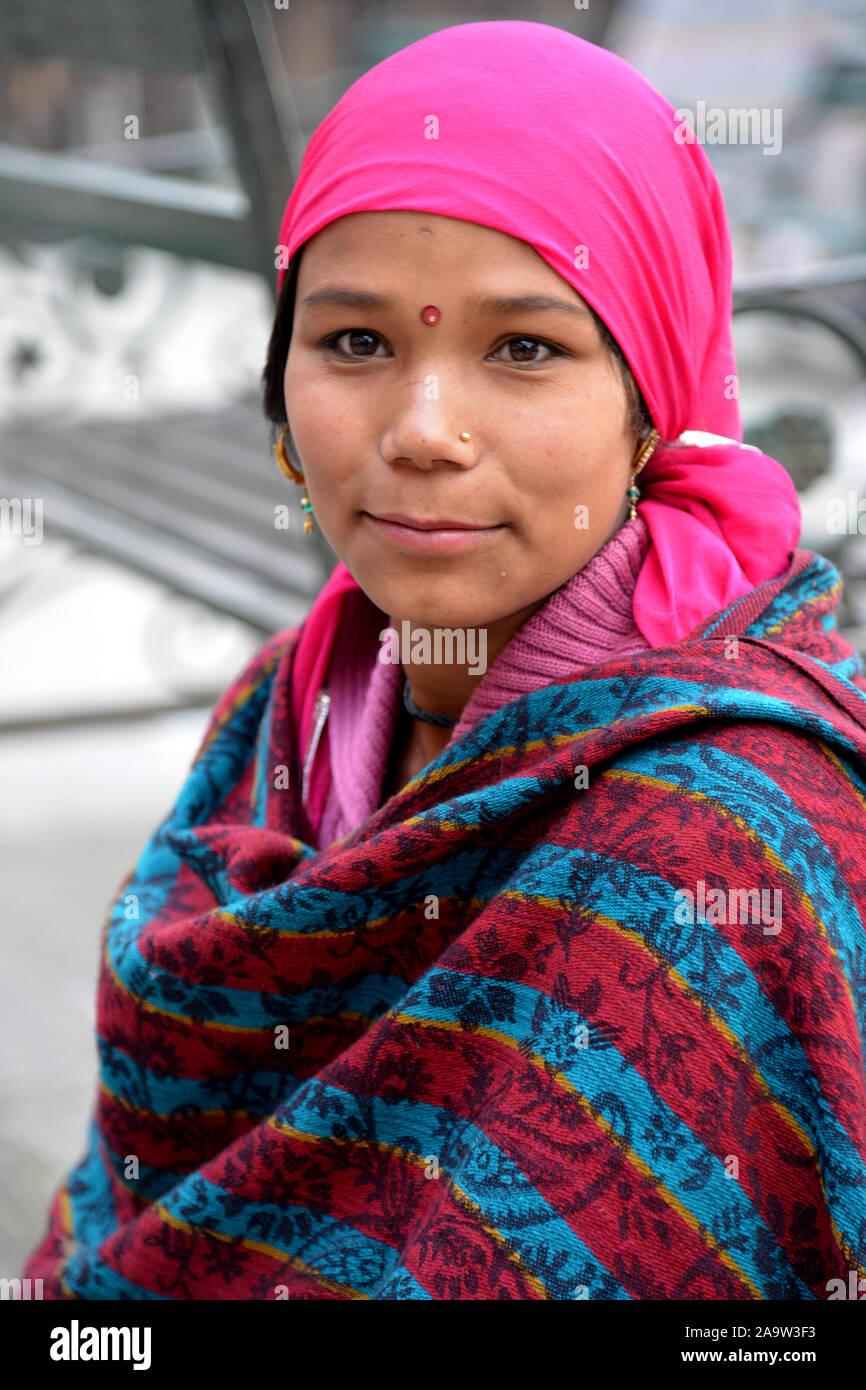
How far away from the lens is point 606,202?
1208mm

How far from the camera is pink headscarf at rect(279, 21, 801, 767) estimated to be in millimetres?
1178

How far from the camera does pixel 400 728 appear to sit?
1.58m

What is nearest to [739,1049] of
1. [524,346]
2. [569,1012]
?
[569,1012]

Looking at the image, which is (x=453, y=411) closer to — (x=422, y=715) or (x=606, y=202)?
(x=606, y=202)

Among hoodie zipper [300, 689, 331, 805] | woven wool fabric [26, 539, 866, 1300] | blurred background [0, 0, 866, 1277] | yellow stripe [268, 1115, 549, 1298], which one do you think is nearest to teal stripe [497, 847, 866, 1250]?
woven wool fabric [26, 539, 866, 1300]

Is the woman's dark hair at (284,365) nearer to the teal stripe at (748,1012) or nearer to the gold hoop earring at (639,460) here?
the gold hoop earring at (639,460)

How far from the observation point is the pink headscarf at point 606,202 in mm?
1178

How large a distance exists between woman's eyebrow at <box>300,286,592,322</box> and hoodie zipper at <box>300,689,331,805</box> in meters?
0.55

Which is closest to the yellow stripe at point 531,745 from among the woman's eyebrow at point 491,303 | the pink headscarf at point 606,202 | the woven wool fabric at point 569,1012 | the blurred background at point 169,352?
the woven wool fabric at point 569,1012

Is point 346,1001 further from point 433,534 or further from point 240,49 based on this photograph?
point 240,49

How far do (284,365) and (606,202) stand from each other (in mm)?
404

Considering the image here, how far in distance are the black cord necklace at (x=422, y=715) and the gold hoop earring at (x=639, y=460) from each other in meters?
0.29
